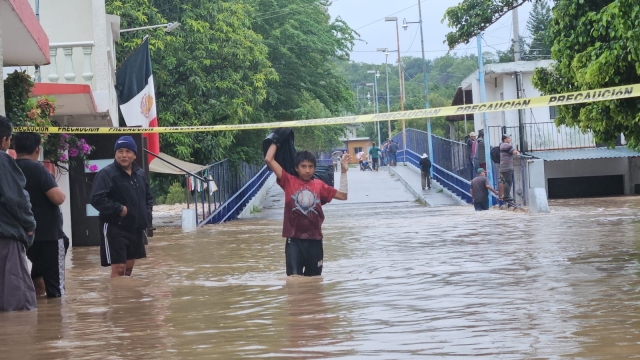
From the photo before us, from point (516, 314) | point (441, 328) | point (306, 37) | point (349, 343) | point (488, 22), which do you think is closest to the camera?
point (349, 343)

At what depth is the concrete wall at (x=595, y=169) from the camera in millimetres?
35156

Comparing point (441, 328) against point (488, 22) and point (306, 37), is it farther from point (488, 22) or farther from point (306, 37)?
point (306, 37)

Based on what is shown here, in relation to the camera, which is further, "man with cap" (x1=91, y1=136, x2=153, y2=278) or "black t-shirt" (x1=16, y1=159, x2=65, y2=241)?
"man with cap" (x1=91, y1=136, x2=153, y2=278)

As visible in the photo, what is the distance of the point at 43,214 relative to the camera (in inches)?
356

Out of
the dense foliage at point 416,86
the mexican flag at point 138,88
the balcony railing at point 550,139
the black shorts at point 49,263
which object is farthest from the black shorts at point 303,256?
the dense foliage at point 416,86

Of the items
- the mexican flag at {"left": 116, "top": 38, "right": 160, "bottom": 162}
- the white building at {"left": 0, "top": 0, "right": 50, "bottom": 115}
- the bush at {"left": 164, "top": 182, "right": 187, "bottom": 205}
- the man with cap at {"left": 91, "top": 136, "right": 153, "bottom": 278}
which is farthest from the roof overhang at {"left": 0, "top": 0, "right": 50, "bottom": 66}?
the bush at {"left": 164, "top": 182, "right": 187, "bottom": 205}

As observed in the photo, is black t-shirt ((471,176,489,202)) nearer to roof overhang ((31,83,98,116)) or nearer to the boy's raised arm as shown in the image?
roof overhang ((31,83,98,116))

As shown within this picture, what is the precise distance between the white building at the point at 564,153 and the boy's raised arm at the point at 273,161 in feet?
77.1

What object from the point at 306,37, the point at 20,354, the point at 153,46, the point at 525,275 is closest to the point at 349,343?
the point at 20,354

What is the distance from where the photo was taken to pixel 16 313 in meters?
7.95

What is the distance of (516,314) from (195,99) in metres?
25.6

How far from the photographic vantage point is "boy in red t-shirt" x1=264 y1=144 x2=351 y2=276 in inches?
372

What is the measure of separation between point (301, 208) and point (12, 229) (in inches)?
109

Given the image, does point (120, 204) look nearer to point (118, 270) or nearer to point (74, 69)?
point (118, 270)
